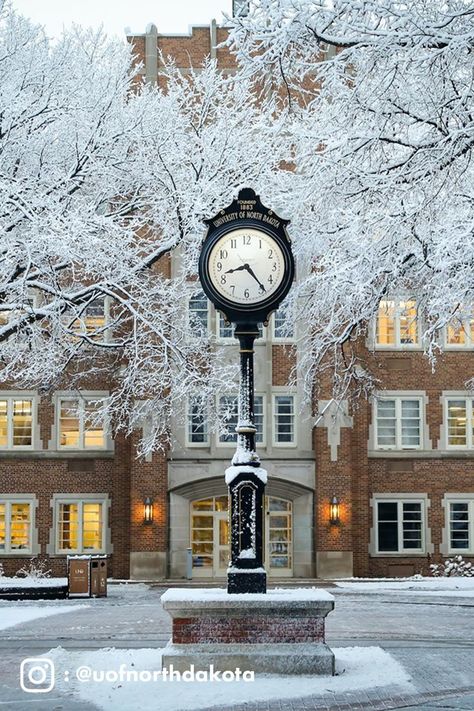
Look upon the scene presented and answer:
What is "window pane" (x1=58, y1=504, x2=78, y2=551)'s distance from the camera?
110 ft

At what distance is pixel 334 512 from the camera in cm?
3247

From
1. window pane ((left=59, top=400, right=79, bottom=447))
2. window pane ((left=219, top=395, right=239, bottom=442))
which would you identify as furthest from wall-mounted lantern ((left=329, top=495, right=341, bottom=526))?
window pane ((left=59, top=400, right=79, bottom=447))

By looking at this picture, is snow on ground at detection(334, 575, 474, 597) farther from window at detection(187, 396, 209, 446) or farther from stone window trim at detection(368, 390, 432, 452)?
window at detection(187, 396, 209, 446)

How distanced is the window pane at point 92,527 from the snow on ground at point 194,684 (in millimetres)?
21247

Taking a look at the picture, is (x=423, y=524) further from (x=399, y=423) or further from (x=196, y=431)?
(x=196, y=431)

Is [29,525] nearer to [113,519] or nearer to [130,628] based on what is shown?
[113,519]

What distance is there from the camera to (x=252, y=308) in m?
12.1

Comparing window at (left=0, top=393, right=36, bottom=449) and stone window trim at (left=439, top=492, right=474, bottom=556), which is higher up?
window at (left=0, top=393, right=36, bottom=449)

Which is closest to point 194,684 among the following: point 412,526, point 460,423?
point 412,526

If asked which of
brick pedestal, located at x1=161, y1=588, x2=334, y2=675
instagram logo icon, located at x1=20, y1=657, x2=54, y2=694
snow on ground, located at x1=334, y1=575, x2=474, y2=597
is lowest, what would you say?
snow on ground, located at x1=334, y1=575, x2=474, y2=597

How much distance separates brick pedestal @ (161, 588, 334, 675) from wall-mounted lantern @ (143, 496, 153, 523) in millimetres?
21282

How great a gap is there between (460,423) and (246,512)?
23.6 m

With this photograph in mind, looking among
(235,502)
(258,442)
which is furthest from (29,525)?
(235,502)

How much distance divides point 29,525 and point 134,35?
52.3ft
